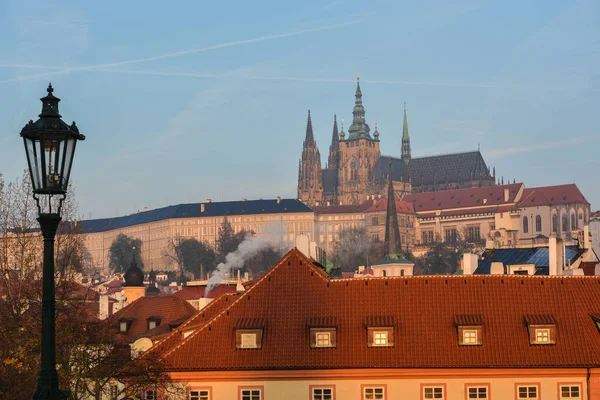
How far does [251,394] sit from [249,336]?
1619 millimetres

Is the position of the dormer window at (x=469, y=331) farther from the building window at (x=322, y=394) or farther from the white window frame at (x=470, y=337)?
the building window at (x=322, y=394)

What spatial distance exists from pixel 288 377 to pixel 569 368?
7798 millimetres


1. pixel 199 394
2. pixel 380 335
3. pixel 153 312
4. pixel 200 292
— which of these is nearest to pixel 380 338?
pixel 380 335

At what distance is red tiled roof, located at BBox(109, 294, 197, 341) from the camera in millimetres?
58844

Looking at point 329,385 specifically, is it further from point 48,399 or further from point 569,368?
point 48,399

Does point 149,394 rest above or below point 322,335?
below

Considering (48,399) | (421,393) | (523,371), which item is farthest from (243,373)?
(48,399)

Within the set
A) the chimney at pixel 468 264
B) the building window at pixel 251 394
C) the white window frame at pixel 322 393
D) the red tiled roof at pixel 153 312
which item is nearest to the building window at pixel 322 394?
the white window frame at pixel 322 393

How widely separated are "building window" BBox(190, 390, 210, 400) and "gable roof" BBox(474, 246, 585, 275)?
35.0 m

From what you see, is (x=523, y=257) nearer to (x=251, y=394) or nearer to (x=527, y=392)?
(x=527, y=392)

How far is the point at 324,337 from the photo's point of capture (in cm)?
3862

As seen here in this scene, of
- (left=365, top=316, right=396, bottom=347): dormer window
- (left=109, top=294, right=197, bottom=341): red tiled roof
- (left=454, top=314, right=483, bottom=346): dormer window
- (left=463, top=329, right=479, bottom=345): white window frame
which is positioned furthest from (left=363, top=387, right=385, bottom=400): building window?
(left=109, top=294, right=197, bottom=341): red tiled roof

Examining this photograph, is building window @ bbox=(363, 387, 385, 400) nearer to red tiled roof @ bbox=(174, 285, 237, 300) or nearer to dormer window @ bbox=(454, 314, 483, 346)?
dormer window @ bbox=(454, 314, 483, 346)

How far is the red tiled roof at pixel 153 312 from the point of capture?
58.8m
